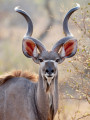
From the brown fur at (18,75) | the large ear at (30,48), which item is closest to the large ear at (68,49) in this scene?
the large ear at (30,48)

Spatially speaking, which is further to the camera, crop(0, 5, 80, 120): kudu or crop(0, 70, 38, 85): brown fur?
crop(0, 70, 38, 85): brown fur

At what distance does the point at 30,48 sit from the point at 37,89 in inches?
23.7

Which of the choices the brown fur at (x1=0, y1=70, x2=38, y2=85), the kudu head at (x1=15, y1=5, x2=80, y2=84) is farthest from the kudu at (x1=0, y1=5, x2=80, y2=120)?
the brown fur at (x1=0, y1=70, x2=38, y2=85)

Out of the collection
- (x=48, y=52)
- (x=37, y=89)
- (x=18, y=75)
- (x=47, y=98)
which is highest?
(x=48, y=52)

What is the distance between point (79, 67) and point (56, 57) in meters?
1.56

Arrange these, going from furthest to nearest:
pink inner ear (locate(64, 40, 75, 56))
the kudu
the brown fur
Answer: the brown fur, pink inner ear (locate(64, 40, 75, 56)), the kudu

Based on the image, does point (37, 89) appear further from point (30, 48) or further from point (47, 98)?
Result: point (30, 48)

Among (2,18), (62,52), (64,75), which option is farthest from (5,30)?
(62,52)

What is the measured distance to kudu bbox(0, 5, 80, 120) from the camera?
239 inches

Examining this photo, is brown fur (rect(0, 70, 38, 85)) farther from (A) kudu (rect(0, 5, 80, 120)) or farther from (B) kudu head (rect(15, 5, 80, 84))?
(B) kudu head (rect(15, 5, 80, 84))

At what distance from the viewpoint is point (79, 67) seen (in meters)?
7.62

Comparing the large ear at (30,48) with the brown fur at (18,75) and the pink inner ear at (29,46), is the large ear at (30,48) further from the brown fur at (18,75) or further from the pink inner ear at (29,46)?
the brown fur at (18,75)

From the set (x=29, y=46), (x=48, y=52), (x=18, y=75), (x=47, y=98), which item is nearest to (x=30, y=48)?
(x=29, y=46)

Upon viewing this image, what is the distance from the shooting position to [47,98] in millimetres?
6129
